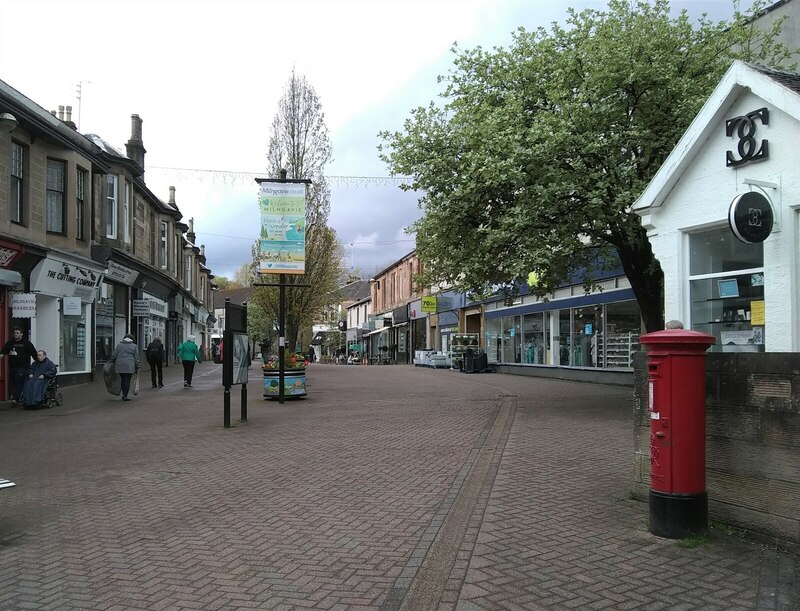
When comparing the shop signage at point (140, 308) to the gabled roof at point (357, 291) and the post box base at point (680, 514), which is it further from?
the gabled roof at point (357, 291)

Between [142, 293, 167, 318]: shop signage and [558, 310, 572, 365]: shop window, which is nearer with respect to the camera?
[558, 310, 572, 365]: shop window

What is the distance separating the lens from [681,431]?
16.5 ft

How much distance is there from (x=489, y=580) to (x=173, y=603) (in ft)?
6.53

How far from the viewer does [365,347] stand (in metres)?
71.8

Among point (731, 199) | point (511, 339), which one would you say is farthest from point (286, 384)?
point (511, 339)

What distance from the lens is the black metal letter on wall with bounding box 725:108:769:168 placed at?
6238 mm

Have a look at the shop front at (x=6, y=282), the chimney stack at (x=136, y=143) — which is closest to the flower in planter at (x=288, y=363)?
the shop front at (x=6, y=282)

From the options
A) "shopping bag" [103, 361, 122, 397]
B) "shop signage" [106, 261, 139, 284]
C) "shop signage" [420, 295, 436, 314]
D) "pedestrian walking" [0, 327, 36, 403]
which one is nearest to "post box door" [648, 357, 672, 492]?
"pedestrian walking" [0, 327, 36, 403]

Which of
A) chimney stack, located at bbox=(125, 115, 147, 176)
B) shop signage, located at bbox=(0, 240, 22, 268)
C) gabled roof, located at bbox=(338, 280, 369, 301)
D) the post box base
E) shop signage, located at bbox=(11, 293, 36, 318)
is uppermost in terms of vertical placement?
chimney stack, located at bbox=(125, 115, 147, 176)

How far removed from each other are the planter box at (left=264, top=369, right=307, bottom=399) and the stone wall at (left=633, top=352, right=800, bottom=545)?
40.9 ft

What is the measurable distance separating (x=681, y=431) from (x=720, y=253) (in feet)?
9.51

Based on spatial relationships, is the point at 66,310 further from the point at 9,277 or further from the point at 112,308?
the point at 112,308

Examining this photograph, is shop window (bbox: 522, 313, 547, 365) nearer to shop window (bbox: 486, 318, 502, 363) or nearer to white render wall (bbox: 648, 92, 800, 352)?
shop window (bbox: 486, 318, 502, 363)

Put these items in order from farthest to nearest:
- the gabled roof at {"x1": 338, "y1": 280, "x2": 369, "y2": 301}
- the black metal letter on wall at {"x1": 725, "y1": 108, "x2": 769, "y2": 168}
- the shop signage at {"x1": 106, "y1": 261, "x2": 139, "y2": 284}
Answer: the gabled roof at {"x1": 338, "y1": 280, "x2": 369, "y2": 301}, the shop signage at {"x1": 106, "y1": 261, "x2": 139, "y2": 284}, the black metal letter on wall at {"x1": 725, "y1": 108, "x2": 769, "y2": 168}
